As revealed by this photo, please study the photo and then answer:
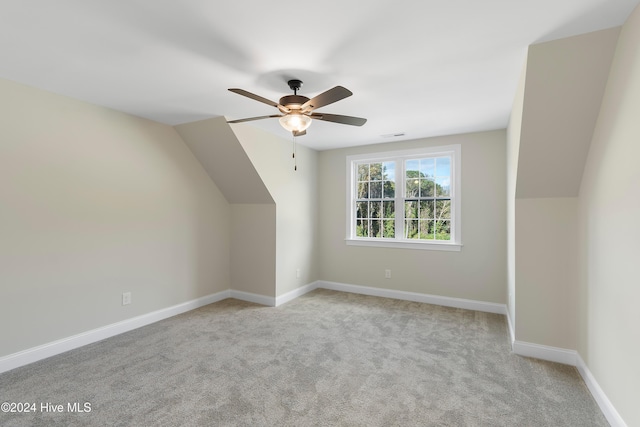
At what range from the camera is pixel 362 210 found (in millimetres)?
5121

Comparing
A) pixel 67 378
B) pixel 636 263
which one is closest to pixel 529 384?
pixel 636 263

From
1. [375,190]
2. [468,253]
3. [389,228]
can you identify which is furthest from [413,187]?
[468,253]

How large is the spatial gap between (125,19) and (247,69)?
82 cm

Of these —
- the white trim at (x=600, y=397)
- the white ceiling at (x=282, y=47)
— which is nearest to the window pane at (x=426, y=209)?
the white ceiling at (x=282, y=47)

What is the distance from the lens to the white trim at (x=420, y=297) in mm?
4055

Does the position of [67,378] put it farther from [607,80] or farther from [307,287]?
[607,80]

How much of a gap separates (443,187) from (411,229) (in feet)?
2.56

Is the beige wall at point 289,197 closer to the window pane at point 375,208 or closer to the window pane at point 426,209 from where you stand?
the window pane at point 375,208

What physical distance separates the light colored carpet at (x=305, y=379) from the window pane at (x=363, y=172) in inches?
94.9

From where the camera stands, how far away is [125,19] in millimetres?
1747

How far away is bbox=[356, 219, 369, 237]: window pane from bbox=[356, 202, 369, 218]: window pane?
0.08 m

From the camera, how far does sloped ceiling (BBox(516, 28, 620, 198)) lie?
1.95 m

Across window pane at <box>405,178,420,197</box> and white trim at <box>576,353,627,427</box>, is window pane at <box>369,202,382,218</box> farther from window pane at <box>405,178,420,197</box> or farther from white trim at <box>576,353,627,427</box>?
white trim at <box>576,353,627,427</box>

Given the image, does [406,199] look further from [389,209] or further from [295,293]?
[295,293]
